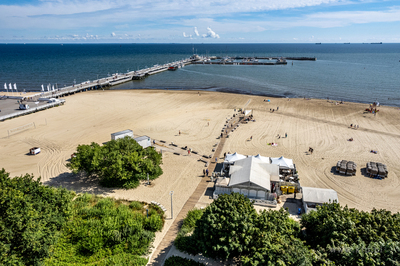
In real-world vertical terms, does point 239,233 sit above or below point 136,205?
above

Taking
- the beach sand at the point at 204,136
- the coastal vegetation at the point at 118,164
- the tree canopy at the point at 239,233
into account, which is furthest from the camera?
the beach sand at the point at 204,136

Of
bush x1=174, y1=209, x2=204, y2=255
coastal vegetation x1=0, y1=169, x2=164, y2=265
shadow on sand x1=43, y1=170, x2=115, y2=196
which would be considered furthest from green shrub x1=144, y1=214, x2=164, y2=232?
shadow on sand x1=43, y1=170, x2=115, y2=196

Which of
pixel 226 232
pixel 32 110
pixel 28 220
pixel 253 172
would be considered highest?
pixel 32 110

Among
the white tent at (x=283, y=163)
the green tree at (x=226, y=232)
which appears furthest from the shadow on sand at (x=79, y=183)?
the white tent at (x=283, y=163)

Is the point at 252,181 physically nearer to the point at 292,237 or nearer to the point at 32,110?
the point at 292,237

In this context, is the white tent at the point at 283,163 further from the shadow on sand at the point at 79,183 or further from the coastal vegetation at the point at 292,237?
the shadow on sand at the point at 79,183

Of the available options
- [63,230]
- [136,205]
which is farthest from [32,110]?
[63,230]

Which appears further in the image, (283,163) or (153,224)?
(283,163)
